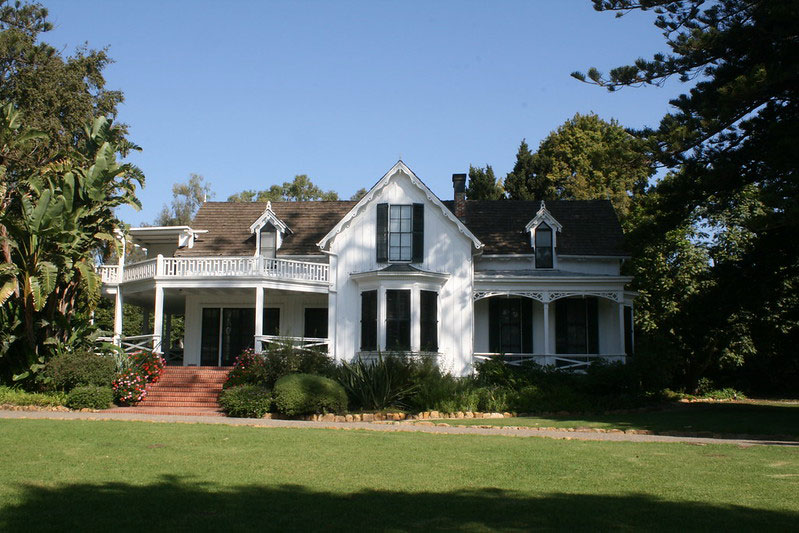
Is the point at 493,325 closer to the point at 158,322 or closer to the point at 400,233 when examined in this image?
the point at 400,233

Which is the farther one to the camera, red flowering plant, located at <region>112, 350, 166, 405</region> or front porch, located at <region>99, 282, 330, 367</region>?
front porch, located at <region>99, 282, 330, 367</region>

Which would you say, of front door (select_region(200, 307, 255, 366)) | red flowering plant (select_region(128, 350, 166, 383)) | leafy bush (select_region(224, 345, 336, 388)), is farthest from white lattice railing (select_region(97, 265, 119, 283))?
leafy bush (select_region(224, 345, 336, 388))

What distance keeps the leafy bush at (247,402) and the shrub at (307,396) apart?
1.16 feet

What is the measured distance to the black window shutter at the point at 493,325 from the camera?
93.3 feet

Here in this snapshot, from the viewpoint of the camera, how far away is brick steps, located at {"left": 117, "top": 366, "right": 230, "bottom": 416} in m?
21.6

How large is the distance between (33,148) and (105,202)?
1124 centimetres

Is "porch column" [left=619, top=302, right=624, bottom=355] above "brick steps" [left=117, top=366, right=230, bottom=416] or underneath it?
above

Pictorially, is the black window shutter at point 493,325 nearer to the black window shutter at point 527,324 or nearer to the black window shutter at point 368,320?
the black window shutter at point 527,324

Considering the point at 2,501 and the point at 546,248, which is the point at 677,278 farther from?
the point at 2,501

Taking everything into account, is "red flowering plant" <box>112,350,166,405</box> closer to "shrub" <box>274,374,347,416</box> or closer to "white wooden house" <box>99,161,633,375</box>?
"white wooden house" <box>99,161,633,375</box>

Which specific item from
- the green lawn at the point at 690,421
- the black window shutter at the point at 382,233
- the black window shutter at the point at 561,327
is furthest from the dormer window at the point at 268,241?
the green lawn at the point at 690,421

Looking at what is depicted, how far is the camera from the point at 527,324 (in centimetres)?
2853

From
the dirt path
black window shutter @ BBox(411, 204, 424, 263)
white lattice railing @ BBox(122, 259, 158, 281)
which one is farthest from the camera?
black window shutter @ BBox(411, 204, 424, 263)

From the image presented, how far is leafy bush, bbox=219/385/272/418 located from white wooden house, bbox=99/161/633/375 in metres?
4.17
